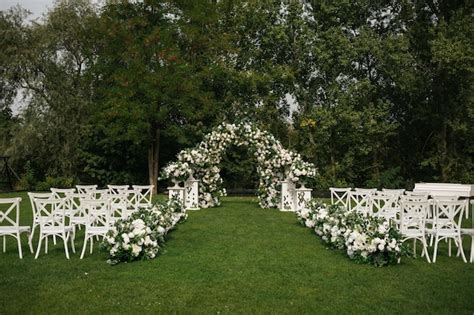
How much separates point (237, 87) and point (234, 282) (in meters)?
20.1

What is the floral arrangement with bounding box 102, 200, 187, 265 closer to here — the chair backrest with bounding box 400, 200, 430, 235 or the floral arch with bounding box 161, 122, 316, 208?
A: the chair backrest with bounding box 400, 200, 430, 235

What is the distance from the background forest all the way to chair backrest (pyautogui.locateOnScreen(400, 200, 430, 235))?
14.1m

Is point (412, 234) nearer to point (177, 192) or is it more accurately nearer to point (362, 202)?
point (362, 202)

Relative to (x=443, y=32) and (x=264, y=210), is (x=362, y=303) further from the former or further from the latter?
(x=443, y=32)

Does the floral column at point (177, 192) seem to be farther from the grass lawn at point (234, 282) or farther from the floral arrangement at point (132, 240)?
the floral arrangement at point (132, 240)

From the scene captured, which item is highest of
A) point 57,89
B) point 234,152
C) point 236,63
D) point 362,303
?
point 236,63

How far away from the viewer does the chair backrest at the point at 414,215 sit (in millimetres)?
8797

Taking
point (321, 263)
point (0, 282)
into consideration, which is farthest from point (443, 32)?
point (0, 282)

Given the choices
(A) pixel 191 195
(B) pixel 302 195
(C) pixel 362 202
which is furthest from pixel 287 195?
(C) pixel 362 202

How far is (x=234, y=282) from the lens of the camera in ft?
22.9

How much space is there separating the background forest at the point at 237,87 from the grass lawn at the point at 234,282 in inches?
555

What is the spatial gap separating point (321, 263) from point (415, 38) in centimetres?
1867

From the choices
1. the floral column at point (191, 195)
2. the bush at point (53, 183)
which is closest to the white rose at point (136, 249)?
the floral column at point (191, 195)

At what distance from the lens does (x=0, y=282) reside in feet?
22.9
